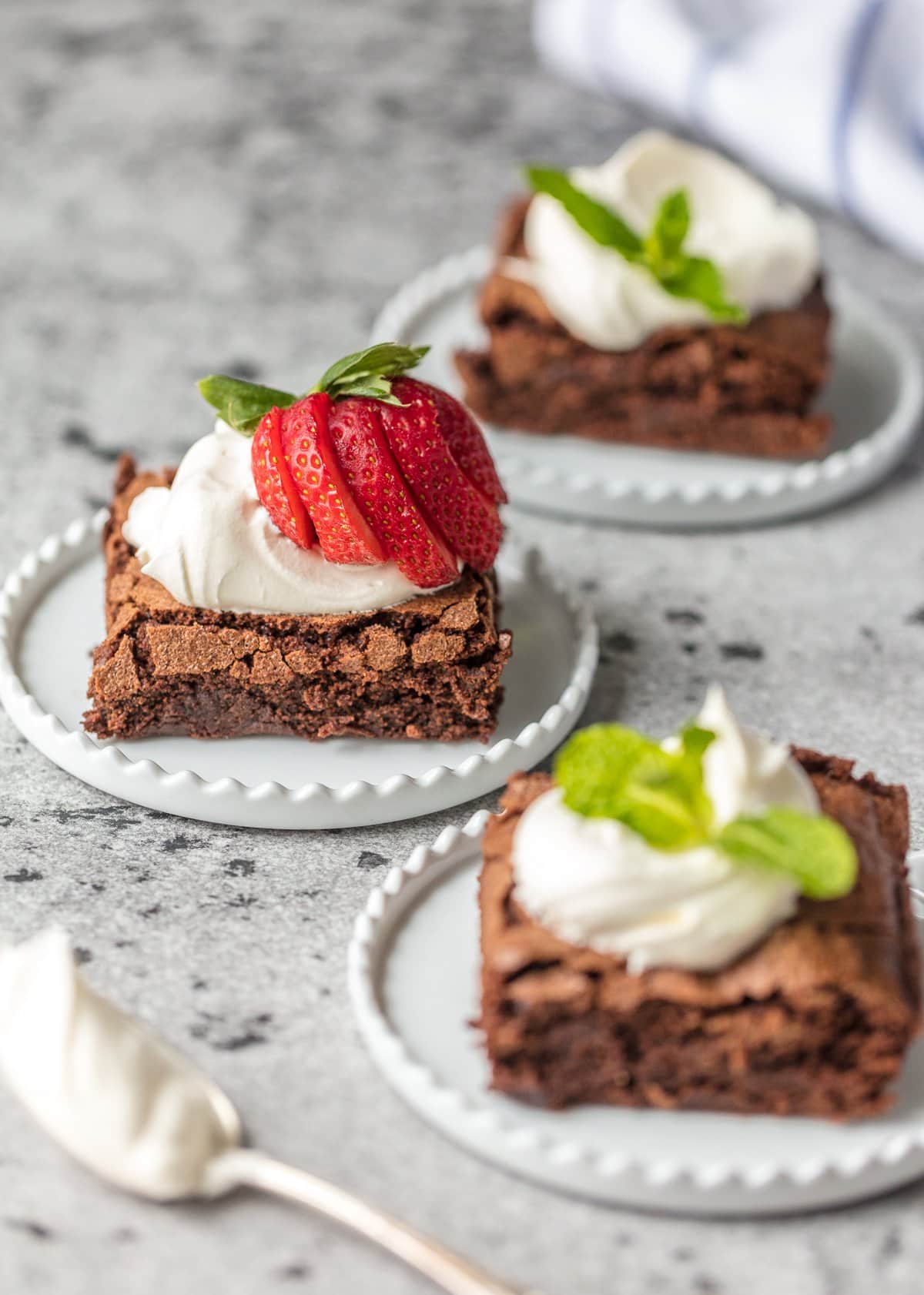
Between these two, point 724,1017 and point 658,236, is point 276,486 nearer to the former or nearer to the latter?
point 724,1017

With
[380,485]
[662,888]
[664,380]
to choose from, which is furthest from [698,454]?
[662,888]

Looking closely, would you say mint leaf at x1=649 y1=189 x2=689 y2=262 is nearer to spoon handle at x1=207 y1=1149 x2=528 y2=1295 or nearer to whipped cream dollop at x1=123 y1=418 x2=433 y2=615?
whipped cream dollop at x1=123 y1=418 x2=433 y2=615

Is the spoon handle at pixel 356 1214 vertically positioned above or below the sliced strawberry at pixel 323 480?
below

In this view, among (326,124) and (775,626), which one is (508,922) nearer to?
(775,626)

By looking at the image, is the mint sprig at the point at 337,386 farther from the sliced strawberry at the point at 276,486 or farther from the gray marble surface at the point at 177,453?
the gray marble surface at the point at 177,453

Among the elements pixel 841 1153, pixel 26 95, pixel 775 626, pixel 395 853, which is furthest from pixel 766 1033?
pixel 26 95

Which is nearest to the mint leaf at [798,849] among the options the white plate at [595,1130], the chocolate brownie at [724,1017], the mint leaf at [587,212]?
the chocolate brownie at [724,1017]
